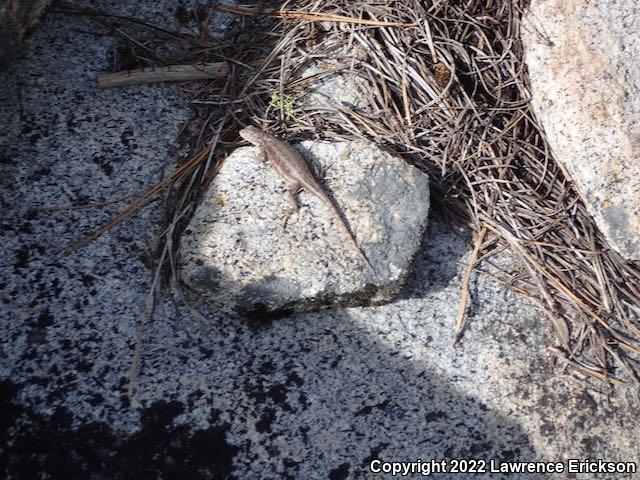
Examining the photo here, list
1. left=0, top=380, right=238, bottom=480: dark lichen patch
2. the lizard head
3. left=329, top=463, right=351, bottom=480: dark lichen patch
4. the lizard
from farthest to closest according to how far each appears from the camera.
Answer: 1. the lizard head
2. the lizard
3. left=329, top=463, right=351, bottom=480: dark lichen patch
4. left=0, top=380, right=238, bottom=480: dark lichen patch

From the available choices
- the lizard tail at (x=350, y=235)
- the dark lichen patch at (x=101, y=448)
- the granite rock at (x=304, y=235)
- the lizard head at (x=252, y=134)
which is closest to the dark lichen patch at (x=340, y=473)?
the dark lichen patch at (x=101, y=448)

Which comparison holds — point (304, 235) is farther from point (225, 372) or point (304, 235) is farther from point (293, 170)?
point (225, 372)

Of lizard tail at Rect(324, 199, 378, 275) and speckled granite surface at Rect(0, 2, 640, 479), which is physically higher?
lizard tail at Rect(324, 199, 378, 275)

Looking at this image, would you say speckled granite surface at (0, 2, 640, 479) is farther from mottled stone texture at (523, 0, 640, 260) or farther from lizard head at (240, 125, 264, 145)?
mottled stone texture at (523, 0, 640, 260)

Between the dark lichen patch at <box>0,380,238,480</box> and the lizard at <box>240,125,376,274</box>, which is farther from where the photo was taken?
the lizard at <box>240,125,376,274</box>

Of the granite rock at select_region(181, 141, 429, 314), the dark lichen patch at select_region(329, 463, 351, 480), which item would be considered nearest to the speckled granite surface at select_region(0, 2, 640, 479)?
the dark lichen patch at select_region(329, 463, 351, 480)

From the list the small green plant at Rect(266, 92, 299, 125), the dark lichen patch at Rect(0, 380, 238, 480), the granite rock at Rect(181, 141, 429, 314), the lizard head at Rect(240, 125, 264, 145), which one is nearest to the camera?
the dark lichen patch at Rect(0, 380, 238, 480)

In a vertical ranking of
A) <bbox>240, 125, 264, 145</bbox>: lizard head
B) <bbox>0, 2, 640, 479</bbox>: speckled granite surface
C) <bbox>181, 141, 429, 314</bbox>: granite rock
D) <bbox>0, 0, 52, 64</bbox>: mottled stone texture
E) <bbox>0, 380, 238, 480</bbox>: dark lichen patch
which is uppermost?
<bbox>0, 0, 52, 64</bbox>: mottled stone texture

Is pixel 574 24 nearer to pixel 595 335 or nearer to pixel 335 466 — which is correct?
pixel 595 335
